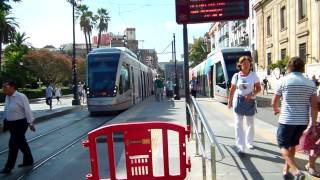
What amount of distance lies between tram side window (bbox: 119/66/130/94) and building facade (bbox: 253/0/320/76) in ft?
62.1

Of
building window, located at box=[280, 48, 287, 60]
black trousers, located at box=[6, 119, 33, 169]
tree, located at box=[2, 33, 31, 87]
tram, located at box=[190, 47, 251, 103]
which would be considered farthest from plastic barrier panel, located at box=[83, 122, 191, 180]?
building window, located at box=[280, 48, 287, 60]

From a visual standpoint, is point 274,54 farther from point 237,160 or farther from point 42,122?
point 237,160

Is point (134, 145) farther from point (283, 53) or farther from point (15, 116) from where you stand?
point (283, 53)

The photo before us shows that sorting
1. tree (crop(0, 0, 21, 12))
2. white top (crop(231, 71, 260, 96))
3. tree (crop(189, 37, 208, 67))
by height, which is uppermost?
tree (crop(189, 37, 208, 67))

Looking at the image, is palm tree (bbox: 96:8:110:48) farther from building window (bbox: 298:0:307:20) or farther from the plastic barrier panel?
the plastic barrier panel

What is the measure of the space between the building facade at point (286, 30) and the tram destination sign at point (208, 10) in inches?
1145

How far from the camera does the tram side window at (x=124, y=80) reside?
25070 millimetres

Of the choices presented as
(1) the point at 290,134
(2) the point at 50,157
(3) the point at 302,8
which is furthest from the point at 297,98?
(3) the point at 302,8

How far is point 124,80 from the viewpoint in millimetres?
25656

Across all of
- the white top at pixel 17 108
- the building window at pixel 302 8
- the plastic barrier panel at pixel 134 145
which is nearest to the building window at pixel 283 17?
the building window at pixel 302 8

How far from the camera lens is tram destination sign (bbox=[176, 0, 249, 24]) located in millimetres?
11656

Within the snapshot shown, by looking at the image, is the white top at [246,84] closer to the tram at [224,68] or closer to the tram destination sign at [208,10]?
the tram destination sign at [208,10]

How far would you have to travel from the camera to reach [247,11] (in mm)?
11891

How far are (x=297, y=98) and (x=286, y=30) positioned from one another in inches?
1709
